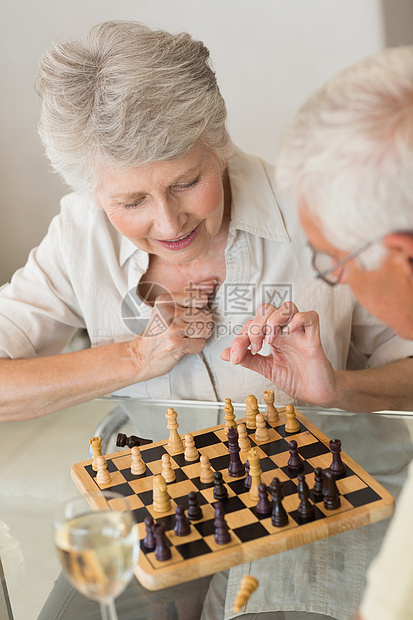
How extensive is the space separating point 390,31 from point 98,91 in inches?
60.5

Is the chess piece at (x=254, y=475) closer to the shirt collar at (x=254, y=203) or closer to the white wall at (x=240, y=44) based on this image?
the shirt collar at (x=254, y=203)

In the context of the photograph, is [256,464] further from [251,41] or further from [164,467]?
[251,41]

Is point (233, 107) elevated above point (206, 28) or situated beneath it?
situated beneath

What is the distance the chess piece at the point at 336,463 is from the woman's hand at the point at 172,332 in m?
0.56

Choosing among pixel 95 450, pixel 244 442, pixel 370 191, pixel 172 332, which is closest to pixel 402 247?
pixel 370 191

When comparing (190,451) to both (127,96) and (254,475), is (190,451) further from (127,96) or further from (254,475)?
(127,96)

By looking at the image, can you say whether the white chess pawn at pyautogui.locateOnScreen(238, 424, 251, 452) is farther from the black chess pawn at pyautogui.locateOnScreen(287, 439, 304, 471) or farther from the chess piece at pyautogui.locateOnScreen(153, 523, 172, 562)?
the chess piece at pyautogui.locateOnScreen(153, 523, 172, 562)

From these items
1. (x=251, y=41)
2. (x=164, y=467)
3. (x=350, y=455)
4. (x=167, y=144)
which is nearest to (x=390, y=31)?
(x=251, y=41)

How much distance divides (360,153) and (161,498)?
75 cm

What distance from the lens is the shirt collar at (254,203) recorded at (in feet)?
6.08

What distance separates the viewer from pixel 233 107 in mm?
2738

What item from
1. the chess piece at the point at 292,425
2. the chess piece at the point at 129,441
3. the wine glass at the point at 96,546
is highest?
the wine glass at the point at 96,546

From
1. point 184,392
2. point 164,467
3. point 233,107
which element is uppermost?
point 233,107

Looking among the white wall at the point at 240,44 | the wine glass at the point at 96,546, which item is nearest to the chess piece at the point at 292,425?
the wine glass at the point at 96,546
